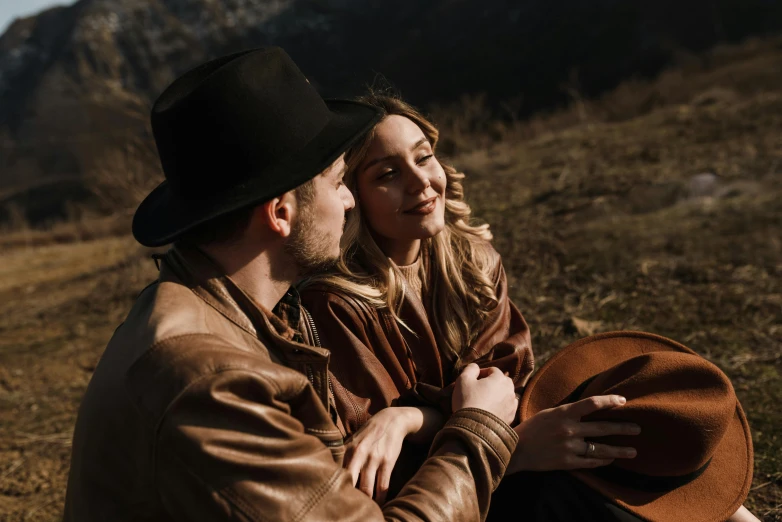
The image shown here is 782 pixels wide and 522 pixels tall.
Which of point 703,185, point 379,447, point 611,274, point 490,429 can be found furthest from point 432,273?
point 703,185

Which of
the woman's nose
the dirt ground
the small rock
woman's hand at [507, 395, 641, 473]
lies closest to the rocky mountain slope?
the dirt ground

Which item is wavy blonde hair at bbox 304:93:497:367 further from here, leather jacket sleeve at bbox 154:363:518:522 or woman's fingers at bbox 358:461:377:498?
leather jacket sleeve at bbox 154:363:518:522

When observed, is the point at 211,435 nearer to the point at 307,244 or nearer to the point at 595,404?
the point at 307,244

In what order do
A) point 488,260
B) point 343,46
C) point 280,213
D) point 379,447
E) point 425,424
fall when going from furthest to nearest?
point 343,46 → point 488,260 → point 425,424 → point 379,447 → point 280,213

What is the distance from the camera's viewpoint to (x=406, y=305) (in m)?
2.99

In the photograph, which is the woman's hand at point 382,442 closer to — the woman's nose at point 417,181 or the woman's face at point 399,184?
the woman's face at point 399,184

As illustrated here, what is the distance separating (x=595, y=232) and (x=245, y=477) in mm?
5929

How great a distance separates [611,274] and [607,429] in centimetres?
378

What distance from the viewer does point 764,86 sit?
14742mm

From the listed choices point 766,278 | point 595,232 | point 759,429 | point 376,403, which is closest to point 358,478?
point 376,403

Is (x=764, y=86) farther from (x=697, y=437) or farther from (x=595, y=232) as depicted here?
(x=697, y=437)

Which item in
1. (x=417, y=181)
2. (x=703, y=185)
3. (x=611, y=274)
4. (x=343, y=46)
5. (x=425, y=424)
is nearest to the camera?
(x=425, y=424)

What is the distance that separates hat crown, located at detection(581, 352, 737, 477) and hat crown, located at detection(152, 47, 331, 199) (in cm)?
131

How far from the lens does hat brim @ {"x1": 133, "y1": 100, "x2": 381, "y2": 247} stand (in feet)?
6.04
